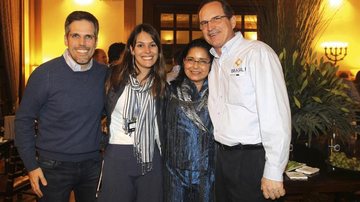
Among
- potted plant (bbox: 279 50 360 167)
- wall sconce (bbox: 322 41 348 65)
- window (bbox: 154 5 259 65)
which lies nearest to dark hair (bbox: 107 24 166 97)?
potted plant (bbox: 279 50 360 167)

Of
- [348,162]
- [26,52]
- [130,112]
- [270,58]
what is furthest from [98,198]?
[26,52]

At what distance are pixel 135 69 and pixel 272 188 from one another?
1082 millimetres

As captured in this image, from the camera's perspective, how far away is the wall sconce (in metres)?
7.46

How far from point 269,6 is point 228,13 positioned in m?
0.58

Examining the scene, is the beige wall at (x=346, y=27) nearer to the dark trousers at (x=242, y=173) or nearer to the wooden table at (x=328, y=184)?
the wooden table at (x=328, y=184)

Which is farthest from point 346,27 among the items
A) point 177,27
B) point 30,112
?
point 30,112

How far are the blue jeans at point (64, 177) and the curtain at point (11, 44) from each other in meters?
4.73

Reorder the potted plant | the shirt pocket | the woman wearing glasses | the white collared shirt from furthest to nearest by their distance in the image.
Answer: the potted plant
the woman wearing glasses
the shirt pocket
the white collared shirt

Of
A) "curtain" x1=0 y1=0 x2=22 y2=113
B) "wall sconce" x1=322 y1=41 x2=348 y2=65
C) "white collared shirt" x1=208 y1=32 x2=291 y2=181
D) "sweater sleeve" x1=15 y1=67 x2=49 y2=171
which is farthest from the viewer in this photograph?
"wall sconce" x1=322 y1=41 x2=348 y2=65

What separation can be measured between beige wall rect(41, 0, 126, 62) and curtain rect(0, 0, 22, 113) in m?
0.62

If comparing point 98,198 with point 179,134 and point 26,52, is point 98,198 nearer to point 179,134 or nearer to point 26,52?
point 179,134

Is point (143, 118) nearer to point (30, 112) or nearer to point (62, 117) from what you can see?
point (62, 117)

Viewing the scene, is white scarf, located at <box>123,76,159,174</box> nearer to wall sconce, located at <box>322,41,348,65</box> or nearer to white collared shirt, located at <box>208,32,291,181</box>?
white collared shirt, located at <box>208,32,291,181</box>

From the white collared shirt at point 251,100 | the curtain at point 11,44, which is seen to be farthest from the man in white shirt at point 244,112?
the curtain at point 11,44
